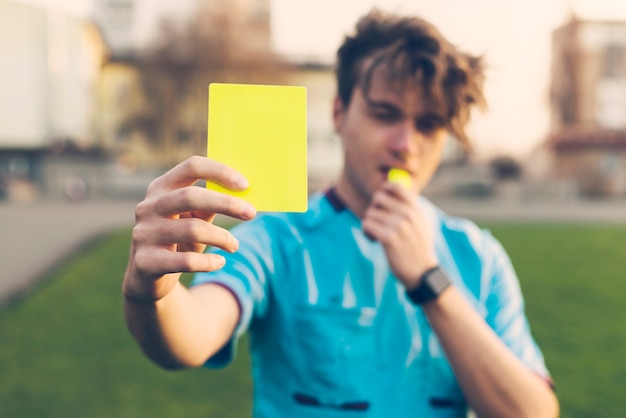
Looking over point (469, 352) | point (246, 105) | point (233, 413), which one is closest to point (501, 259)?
point (469, 352)

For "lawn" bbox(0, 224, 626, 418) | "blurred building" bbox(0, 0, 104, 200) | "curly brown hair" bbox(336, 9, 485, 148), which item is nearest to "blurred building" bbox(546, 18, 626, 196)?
"lawn" bbox(0, 224, 626, 418)

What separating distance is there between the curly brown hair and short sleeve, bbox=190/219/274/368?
0.54 metres

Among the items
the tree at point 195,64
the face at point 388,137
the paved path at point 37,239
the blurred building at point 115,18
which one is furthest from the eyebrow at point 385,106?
the blurred building at point 115,18

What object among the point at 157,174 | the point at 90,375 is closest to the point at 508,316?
the point at 90,375

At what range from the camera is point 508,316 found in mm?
1636

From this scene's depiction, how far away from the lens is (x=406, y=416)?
1.50 meters

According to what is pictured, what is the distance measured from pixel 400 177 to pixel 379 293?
0.34m

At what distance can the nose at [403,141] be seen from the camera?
1.59 m

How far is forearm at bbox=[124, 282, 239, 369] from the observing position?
48.9 inches

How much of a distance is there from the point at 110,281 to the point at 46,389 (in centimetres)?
384

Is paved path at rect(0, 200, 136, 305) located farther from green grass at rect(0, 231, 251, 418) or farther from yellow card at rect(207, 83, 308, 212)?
yellow card at rect(207, 83, 308, 212)

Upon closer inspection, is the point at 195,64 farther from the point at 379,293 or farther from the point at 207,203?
the point at 207,203

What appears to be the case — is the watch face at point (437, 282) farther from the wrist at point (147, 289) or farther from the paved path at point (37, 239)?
the paved path at point (37, 239)

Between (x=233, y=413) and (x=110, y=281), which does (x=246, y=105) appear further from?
(x=110, y=281)
